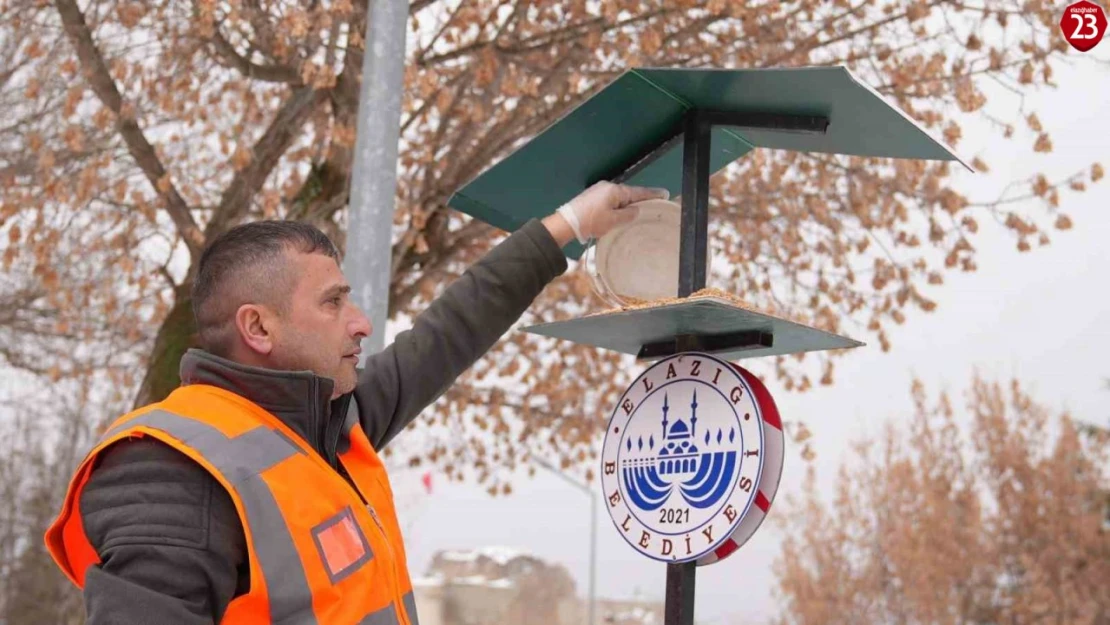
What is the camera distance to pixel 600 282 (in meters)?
3.41

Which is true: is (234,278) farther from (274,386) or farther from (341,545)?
(341,545)

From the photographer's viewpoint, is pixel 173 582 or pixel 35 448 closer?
pixel 173 582

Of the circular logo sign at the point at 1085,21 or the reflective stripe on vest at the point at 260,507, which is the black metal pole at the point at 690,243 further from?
the circular logo sign at the point at 1085,21

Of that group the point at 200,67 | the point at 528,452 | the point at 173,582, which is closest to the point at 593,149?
the point at 173,582

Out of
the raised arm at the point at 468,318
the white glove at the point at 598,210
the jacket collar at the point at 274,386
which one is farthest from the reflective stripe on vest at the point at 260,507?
the white glove at the point at 598,210

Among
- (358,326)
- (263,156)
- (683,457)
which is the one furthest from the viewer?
(263,156)

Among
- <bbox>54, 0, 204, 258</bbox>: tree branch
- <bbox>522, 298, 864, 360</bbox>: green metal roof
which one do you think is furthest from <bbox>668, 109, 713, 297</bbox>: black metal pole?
<bbox>54, 0, 204, 258</bbox>: tree branch

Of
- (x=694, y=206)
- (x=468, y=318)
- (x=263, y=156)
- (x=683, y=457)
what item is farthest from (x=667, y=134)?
(x=263, y=156)

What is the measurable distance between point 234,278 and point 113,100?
5738mm

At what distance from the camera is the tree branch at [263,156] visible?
8258 mm

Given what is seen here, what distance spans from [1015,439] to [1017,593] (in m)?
2.74

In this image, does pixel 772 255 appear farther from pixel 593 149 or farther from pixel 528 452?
pixel 593 149

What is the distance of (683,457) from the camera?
3.11m

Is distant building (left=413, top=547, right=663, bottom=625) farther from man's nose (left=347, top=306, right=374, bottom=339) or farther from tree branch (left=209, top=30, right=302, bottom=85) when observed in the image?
man's nose (left=347, top=306, right=374, bottom=339)
